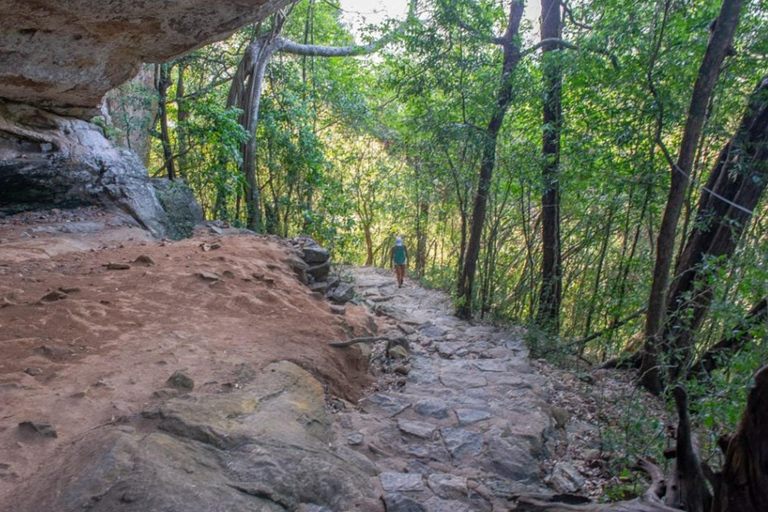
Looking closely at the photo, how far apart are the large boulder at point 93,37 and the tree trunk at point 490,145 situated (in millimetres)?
3424

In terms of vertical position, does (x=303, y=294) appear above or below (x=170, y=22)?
below

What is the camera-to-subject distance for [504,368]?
5.79m

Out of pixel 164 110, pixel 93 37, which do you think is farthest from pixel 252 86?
pixel 93 37

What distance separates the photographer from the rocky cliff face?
5.20 metres

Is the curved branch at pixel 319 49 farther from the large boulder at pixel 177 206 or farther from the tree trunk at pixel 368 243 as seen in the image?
the tree trunk at pixel 368 243

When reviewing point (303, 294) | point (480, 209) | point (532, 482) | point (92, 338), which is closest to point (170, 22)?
point (303, 294)

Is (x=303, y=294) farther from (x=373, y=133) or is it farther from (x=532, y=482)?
(x=373, y=133)

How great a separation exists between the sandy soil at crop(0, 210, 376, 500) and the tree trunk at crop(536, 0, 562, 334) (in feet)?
10.2

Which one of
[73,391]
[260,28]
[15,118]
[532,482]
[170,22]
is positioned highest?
[260,28]

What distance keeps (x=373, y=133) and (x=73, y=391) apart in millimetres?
12024

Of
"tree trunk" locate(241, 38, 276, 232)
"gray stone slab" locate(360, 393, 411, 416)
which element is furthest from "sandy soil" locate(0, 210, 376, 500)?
"tree trunk" locate(241, 38, 276, 232)

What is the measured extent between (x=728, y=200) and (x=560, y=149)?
261cm

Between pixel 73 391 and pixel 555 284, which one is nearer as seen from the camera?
pixel 73 391

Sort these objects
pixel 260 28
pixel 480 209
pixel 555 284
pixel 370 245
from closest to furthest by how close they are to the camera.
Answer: pixel 555 284, pixel 480 209, pixel 260 28, pixel 370 245
